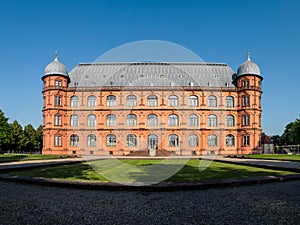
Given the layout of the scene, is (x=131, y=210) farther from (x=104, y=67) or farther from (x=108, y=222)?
(x=104, y=67)

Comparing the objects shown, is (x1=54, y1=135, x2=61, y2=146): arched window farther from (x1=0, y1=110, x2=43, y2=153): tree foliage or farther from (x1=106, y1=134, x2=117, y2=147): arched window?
(x1=0, y1=110, x2=43, y2=153): tree foliage

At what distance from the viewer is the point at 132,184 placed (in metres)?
9.95

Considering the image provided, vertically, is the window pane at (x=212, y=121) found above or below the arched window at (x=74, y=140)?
above

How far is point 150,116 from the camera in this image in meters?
53.0

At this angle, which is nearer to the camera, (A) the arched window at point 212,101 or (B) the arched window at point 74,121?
(B) the arched window at point 74,121

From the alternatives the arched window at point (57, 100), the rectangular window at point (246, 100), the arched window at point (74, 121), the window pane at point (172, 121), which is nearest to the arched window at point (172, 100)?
the window pane at point (172, 121)

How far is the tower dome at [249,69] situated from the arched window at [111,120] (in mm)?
28505

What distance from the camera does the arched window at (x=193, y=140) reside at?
172 feet

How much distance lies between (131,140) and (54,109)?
1720cm

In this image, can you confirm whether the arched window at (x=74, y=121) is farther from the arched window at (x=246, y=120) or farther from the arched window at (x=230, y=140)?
the arched window at (x=246, y=120)

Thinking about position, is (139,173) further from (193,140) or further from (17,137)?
(17,137)

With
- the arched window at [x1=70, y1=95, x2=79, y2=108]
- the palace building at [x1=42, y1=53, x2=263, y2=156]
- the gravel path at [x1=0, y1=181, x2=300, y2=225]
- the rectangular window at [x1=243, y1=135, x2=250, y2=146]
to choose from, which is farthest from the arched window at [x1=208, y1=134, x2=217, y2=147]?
the gravel path at [x1=0, y1=181, x2=300, y2=225]

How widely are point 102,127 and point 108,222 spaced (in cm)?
4762

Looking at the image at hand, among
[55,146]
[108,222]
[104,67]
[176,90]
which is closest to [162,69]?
[176,90]
